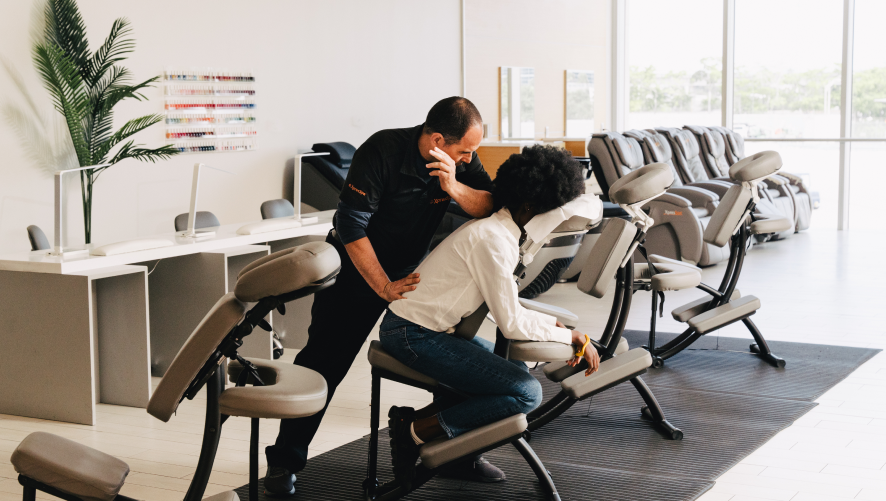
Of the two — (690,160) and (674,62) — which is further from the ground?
(674,62)

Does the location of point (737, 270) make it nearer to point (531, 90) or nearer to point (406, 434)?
point (406, 434)

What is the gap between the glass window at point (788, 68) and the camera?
9875mm

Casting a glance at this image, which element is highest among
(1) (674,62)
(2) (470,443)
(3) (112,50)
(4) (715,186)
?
(1) (674,62)

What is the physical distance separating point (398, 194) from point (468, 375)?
667 millimetres

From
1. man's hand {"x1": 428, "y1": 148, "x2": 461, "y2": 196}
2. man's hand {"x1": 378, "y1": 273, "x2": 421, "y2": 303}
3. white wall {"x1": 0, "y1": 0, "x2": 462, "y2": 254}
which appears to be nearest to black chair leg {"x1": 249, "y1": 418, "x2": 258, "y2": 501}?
man's hand {"x1": 378, "y1": 273, "x2": 421, "y2": 303}

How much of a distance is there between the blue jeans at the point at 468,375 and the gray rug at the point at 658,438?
43 cm

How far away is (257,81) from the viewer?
704 centimetres

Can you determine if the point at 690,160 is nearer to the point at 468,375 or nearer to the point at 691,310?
the point at 691,310

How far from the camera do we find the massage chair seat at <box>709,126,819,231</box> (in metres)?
9.29

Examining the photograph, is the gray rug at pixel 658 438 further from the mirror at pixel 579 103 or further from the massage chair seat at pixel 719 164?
the mirror at pixel 579 103

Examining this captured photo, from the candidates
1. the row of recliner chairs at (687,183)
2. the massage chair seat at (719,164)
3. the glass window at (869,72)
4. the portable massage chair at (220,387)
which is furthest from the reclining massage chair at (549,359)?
the glass window at (869,72)

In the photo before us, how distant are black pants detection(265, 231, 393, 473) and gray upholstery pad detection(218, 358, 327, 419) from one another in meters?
0.96

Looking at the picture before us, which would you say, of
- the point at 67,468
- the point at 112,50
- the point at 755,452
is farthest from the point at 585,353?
the point at 112,50

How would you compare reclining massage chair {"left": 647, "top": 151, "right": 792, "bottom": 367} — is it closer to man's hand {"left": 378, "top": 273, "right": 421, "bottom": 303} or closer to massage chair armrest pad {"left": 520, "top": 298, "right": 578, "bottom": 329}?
massage chair armrest pad {"left": 520, "top": 298, "right": 578, "bottom": 329}
